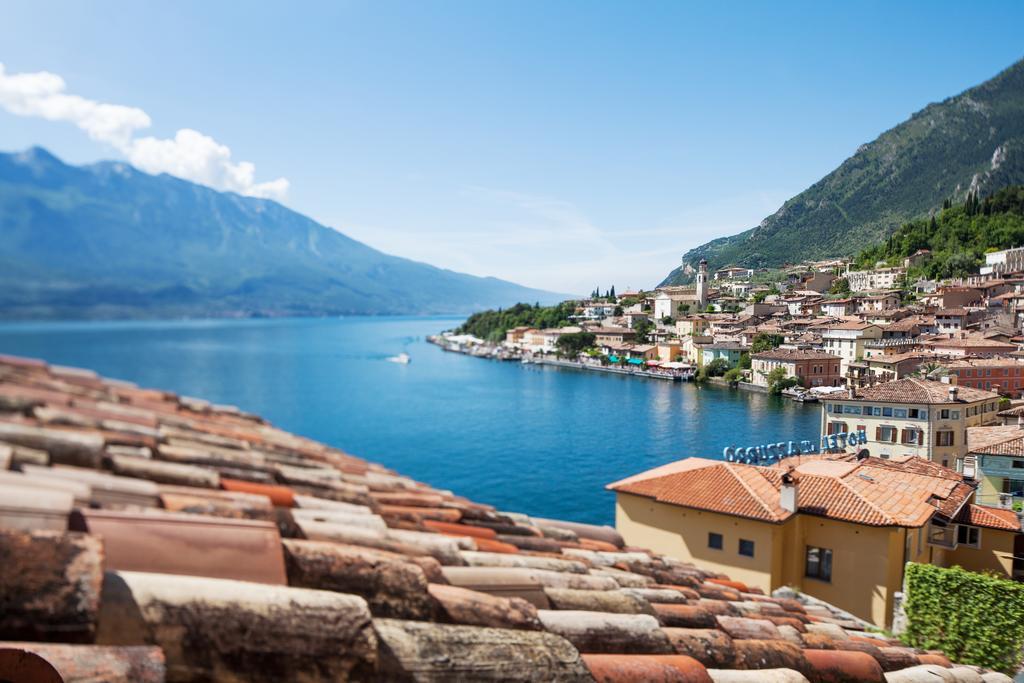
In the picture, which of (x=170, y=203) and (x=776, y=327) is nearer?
(x=170, y=203)

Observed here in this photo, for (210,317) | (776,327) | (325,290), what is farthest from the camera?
(776,327)

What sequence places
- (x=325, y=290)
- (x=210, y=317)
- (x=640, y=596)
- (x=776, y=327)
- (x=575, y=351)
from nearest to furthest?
1. (x=640, y=596)
2. (x=210, y=317)
3. (x=325, y=290)
4. (x=776, y=327)
5. (x=575, y=351)

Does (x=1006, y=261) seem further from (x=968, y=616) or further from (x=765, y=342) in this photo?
(x=968, y=616)

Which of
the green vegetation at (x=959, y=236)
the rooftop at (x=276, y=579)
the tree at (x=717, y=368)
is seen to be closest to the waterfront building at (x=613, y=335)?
the tree at (x=717, y=368)

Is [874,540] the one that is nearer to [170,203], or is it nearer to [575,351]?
[170,203]

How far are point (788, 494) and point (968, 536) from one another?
3.45m

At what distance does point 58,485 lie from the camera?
1079 millimetres

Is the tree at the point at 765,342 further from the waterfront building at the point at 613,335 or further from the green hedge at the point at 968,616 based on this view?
the green hedge at the point at 968,616

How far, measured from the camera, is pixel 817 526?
8.30 meters

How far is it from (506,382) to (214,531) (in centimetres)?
4466

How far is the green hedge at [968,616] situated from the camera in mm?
6223

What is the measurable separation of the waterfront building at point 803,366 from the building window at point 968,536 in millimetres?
25205

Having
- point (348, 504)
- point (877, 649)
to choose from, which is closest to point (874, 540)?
point (877, 649)

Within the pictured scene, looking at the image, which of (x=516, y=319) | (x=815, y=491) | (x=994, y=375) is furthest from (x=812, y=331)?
(x=516, y=319)
